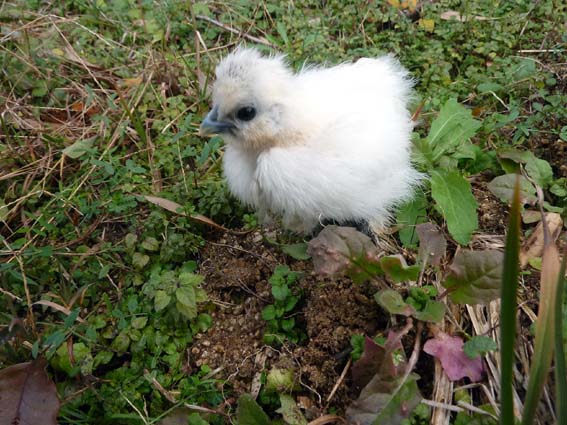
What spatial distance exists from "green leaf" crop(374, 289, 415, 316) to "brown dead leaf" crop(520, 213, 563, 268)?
0.60 meters

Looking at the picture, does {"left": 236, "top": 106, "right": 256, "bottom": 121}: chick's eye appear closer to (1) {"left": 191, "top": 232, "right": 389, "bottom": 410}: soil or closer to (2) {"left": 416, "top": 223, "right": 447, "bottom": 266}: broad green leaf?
(1) {"left": 191, "top": 232, "right": 389, "bottom": 410}: soil

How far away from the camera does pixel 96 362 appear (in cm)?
187

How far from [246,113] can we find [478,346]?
1.19 metres

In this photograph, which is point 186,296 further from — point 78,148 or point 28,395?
point 78,148

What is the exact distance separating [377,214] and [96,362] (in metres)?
1.26

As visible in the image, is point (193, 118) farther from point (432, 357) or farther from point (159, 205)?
point (432, 357)

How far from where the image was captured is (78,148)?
254 cm

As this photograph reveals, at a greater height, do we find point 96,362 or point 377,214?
point 377,214

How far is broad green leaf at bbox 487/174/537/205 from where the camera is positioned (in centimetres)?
207

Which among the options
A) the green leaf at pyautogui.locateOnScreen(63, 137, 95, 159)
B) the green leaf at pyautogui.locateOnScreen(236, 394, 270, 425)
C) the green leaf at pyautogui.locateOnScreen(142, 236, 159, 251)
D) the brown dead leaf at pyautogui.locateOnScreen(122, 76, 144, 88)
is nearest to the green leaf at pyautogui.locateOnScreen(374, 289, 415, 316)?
the green leaf at pyautogui.locateOnScreen(236, 394, 270, 425)

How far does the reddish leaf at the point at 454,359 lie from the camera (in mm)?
1641

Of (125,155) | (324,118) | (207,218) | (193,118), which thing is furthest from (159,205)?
(324,118)

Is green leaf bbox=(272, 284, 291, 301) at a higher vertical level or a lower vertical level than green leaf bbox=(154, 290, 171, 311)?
higher

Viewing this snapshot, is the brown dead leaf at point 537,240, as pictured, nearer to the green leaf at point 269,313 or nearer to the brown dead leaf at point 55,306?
the green leaf at point 269,313
